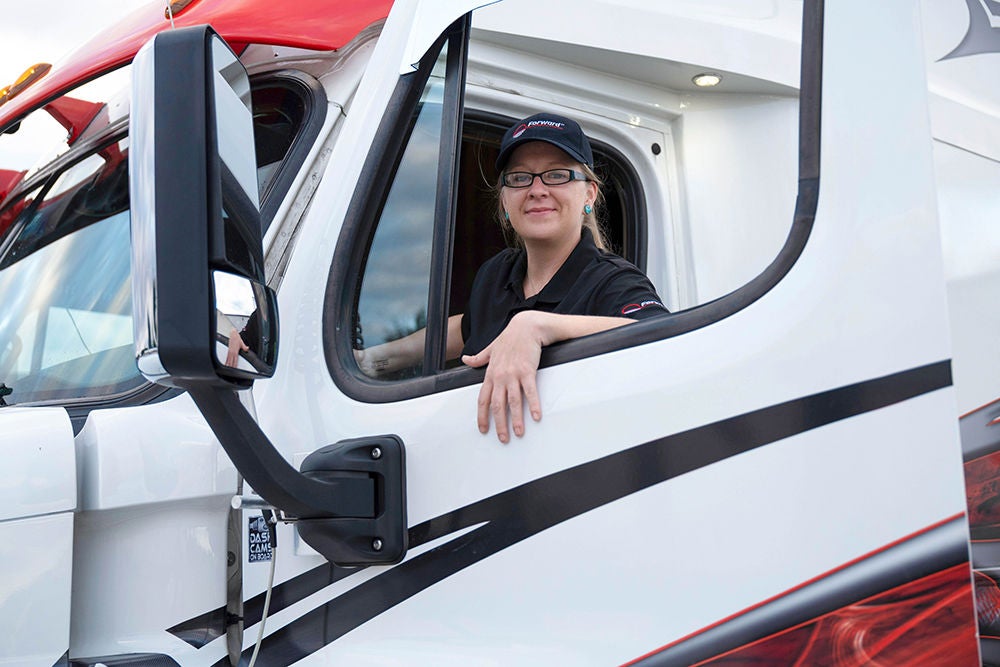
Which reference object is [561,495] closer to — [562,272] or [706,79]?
[562,272]

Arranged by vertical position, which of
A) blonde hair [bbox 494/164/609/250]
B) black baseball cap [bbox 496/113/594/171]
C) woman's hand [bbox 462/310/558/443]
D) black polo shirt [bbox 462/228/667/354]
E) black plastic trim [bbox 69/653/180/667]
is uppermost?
black baseball cap [bbox 496/113/594/171]

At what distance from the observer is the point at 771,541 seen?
1.26 m

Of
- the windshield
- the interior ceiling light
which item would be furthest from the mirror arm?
the interior ceiling light

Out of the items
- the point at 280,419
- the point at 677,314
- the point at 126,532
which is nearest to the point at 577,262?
the point at 677,314

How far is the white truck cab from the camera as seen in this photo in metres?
1.22

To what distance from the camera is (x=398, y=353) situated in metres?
1.66

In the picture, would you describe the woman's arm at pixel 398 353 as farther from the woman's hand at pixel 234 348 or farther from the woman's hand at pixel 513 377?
the woman's hand at pixel 234 348

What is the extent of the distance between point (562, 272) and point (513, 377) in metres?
0.45

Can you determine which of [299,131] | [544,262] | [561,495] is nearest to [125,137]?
[299,131]

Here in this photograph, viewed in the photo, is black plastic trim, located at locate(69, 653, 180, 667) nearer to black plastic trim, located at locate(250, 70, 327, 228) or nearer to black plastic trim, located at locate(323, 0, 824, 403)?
black plastic trim, located at locate(323, 0, 824, 403)

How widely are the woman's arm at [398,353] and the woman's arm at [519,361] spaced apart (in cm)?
16

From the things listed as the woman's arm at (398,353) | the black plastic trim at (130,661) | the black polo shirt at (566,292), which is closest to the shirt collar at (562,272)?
the black polo shirt at (566,292)

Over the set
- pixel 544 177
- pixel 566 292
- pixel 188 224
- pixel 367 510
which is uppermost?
pixel 544 177

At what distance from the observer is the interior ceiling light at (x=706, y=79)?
2.09 meters
